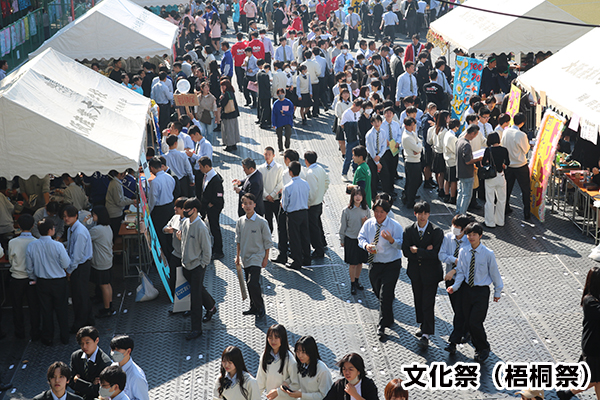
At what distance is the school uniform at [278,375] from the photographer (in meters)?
5.62

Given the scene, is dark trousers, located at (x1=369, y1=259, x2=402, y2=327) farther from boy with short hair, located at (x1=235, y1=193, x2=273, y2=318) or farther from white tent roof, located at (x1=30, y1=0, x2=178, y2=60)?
white tent roof, located at (x1=30, y1=0, x2=178, y2=60)

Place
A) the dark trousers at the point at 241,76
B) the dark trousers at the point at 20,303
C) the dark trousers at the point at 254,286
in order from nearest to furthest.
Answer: the dark trousers at the point at 20,303 < the dark trousers at the point at 254,286 < the dark trousers at the point at 241,76

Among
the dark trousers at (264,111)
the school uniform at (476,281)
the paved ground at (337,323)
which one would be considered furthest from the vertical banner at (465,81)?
the school uniform at (476,281)

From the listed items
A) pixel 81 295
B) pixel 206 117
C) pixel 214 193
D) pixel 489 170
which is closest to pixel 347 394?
pixel 81 295

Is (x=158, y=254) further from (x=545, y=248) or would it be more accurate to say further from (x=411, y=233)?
(x=545, y=248)

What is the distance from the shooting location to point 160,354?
25.1 ft

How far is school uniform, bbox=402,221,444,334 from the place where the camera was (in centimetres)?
716

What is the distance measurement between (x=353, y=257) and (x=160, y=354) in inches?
109

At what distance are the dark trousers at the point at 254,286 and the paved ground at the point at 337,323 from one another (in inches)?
9.4

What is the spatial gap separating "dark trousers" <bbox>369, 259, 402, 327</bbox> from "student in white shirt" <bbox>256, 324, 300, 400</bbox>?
2279mm

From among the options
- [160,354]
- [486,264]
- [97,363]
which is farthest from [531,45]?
[97,363]

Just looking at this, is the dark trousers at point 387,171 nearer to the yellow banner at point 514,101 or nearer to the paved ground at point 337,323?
the paved ground at point 337,323

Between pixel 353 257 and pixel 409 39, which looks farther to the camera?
pixel 409 39

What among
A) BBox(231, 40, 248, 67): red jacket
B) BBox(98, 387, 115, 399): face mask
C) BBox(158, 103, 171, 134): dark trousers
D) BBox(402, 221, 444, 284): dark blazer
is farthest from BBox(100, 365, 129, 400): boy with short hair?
BBox(231, 40, 248, 67): red jacket
